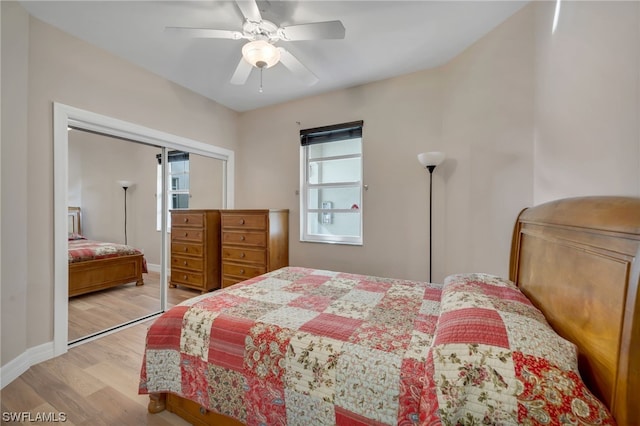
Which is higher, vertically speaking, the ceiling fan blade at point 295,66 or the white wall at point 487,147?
the ceiling fan blade at point 295,66

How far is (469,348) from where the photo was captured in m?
0.81

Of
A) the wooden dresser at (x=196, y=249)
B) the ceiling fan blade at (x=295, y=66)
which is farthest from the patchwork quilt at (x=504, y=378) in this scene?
the wooden dresser at (x=196, y=249)

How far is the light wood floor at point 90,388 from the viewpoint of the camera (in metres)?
1.48

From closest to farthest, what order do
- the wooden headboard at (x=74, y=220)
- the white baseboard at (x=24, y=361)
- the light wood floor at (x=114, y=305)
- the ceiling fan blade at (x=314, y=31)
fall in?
the ceiling fan blade at (x=314, y=31) < the white baseboard at (x=24, y=361) < the wooden headboard at (x=74, y=220) < the light wood floor at (x=114, y=305)

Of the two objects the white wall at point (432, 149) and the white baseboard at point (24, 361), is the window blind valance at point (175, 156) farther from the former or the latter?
the white baseboard at point (24, 361)

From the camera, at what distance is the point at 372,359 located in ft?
3.22

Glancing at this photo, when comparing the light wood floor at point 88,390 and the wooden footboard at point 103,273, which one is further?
the wooden footboard at point 103,273

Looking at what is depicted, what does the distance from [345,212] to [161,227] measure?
2.23 meters

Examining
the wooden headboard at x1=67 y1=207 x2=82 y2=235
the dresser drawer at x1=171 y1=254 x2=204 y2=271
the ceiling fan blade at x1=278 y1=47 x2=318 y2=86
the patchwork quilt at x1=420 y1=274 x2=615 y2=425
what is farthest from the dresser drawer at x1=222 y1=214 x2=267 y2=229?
the patchwork quilt at x1=420 y1=274 x2=615 y2=425

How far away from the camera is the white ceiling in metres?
1.86

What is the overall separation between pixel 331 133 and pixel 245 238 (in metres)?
1.72

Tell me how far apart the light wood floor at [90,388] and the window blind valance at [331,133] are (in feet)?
9.21

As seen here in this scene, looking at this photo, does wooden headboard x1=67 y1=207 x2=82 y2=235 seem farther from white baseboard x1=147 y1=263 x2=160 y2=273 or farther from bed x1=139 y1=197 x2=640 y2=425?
bed x1=139 y1=197 x2=640 y2=425

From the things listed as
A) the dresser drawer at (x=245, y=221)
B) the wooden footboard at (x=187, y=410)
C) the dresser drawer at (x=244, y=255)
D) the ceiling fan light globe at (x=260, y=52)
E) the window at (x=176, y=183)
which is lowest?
the wooden footboard at (x=187, y=410)
